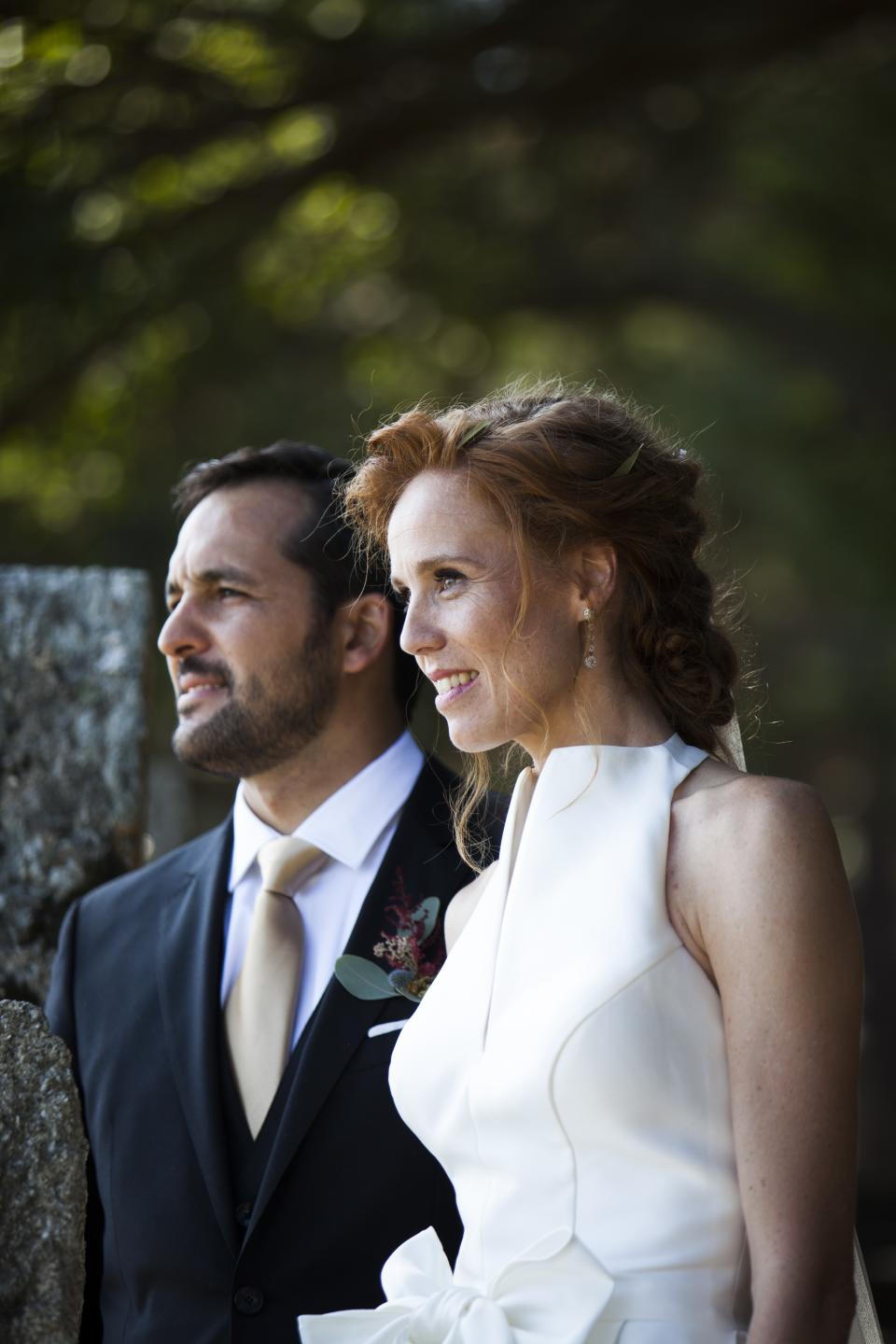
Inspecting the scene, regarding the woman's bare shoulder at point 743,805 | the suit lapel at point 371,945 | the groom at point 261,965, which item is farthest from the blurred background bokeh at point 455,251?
the woman's bare shoulder at point 743,805

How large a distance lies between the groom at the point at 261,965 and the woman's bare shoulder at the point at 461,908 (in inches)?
7.3

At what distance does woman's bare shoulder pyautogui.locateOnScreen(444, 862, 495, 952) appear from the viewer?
2.91m

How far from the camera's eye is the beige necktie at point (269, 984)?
10.0ft

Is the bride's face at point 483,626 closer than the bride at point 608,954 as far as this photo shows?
No

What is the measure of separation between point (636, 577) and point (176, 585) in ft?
4.70

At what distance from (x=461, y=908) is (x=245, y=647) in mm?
897

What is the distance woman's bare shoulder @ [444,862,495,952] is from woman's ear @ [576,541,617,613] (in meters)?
0.60

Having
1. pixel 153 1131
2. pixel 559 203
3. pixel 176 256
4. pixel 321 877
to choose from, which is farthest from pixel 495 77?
pixel 153 1131

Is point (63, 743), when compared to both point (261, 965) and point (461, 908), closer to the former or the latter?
point (261, 965)

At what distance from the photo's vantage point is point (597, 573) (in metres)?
2.60

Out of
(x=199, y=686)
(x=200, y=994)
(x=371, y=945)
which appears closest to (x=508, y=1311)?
(x=371, y=945)

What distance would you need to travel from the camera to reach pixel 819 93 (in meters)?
9.10

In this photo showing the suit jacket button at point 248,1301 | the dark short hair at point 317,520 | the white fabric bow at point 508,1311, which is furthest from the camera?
the dark short hair at point 317,520

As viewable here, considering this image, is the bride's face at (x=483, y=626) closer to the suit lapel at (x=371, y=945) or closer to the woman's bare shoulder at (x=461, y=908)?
the woman's bare shoulder at (x=461, y=908)
